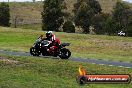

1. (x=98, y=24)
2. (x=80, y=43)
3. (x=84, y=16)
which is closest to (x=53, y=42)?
(x=80, y=43)

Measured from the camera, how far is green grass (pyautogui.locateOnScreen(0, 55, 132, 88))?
1930 cm

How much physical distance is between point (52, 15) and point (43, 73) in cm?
5775

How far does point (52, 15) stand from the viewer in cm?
7962

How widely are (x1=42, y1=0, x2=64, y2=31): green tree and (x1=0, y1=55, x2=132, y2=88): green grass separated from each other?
51775 millimetres

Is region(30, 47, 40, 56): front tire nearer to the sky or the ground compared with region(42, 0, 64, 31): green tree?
nearer to the sky

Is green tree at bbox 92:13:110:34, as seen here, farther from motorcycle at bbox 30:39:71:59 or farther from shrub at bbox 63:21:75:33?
motorcycle at bbox 30:39:71:59

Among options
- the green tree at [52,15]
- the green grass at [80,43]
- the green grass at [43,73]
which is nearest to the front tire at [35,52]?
the green grass at [43,73]

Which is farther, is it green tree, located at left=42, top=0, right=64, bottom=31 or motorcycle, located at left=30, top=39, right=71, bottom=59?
green tree, located at left=42, top=0, right=64, bottom=31

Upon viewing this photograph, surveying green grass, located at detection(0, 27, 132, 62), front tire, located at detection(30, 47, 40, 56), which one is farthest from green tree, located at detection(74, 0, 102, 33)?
front tire, located at detection(30, 47, 40, 56)

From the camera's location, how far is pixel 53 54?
30.1 m

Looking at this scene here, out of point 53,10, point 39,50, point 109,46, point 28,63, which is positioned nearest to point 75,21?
point 53,10

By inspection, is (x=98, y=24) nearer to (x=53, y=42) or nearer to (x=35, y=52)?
(x=35, y=52)

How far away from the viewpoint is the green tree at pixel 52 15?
7856cm

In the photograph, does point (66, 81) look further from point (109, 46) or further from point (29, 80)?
point (109, 46)
